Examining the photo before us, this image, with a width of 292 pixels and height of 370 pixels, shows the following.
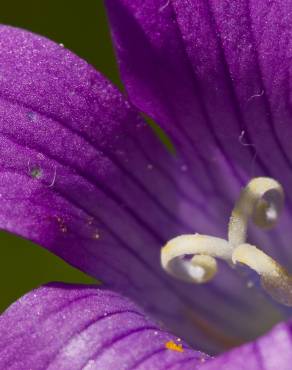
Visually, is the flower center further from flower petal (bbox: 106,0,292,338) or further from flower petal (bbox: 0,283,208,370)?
flower petal (bbox: 0,283,208,370)

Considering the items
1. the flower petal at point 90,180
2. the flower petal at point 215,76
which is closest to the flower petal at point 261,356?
the flower petal at point 90,180

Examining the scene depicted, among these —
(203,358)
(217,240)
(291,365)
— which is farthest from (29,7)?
(291,365)

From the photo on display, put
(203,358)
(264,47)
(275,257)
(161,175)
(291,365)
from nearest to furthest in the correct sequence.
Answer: (291,365) < (203,358) < (264,47) < (161,175) < (275,257)

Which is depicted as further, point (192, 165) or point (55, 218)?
point (192, 165)

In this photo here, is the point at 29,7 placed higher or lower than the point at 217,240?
higher

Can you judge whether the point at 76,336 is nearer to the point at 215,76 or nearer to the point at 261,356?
the point at 261,356

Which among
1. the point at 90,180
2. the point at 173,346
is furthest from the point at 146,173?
the point at 173,346

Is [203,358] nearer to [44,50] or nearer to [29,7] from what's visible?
[44,50]

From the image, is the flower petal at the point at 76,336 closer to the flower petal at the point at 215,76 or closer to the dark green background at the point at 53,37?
the flower petal at the point at 215,76
